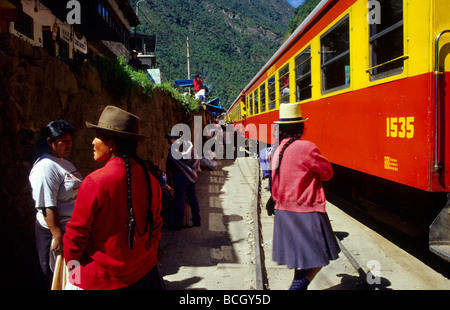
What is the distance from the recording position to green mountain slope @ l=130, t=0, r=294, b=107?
85975 millimetres

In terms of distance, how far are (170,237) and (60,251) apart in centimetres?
308

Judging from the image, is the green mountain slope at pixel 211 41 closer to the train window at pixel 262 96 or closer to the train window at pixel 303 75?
the train window at pixel 262 96

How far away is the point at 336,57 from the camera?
213 inches

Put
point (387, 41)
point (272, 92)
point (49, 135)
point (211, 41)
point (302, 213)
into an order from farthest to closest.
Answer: point (211, 41) < point (272, 92) < point (387, 41) < point (302, 213) < point (49, 135)

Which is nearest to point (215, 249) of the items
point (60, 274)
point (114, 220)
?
point (60, 274)

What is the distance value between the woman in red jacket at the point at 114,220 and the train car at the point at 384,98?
282 centimetres

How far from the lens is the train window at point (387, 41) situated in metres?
3.86

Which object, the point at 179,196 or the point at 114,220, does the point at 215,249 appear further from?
the point at 114,220

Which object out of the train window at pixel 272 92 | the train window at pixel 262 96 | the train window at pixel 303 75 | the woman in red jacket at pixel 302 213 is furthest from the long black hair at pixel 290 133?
the train window at pixel 262 96

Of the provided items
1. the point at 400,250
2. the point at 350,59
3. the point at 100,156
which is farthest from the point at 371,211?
the point at 100,156

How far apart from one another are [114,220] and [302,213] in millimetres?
1561

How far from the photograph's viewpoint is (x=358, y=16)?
181 inches

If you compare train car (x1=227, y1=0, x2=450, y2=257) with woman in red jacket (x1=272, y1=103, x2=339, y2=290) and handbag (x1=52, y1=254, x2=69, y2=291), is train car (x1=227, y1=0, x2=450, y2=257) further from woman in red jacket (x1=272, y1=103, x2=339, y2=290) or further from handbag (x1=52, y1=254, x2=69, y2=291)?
handbag (x1=52, y1=254, x2=69, y2=291)
